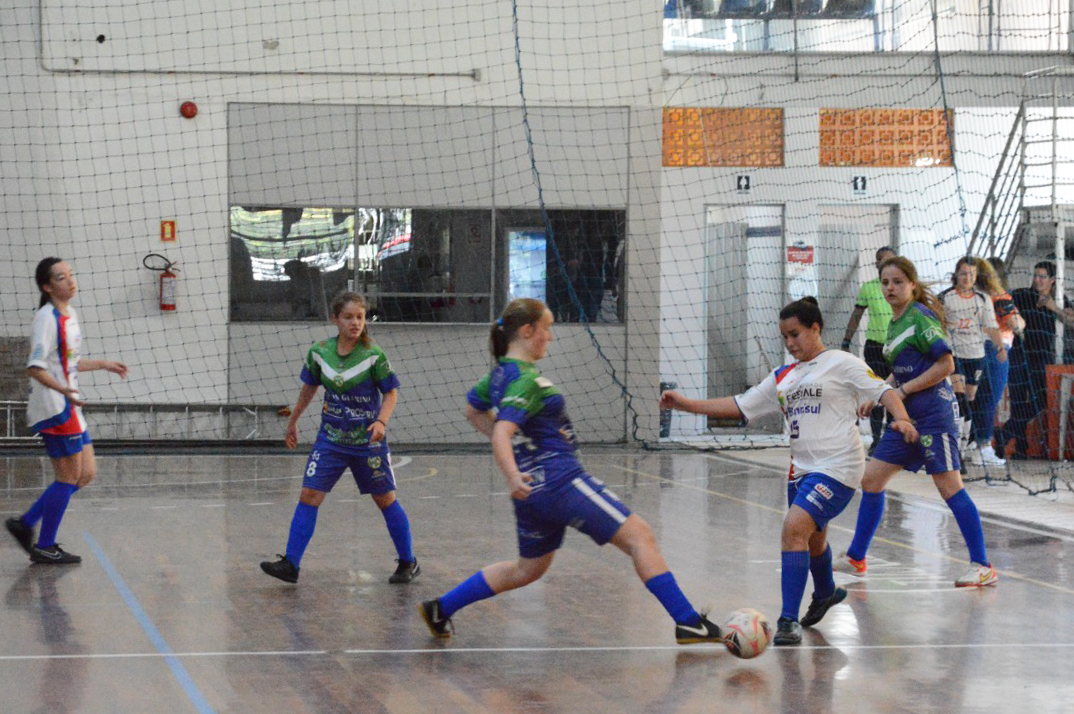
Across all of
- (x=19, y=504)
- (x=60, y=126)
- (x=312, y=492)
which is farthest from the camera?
(x=60, y=126)

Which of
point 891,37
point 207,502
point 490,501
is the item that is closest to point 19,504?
point 207,502

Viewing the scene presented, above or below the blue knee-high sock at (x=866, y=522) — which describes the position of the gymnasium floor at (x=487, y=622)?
below

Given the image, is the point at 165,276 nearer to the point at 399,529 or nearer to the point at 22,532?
the point at 22,532

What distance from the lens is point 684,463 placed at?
15.0 metres

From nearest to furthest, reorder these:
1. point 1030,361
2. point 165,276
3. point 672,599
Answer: point 672,599, point 1030,361, point 165,276

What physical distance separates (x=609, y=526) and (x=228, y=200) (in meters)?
11.7

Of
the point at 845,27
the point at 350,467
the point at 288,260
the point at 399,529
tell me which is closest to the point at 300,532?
the point at 350,467

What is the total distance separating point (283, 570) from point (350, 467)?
2.32 ft

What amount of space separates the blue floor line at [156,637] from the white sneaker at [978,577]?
4.57m

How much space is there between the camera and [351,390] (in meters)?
7.89

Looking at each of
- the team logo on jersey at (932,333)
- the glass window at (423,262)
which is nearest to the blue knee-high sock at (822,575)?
the team logo on jersey at (932,333)

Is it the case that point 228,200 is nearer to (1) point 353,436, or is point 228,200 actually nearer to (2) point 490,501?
(2) point 490,501

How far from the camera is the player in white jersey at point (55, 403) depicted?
8.33 m

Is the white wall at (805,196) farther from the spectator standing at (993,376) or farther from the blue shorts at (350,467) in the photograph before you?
the blue shorts at (350,467)
